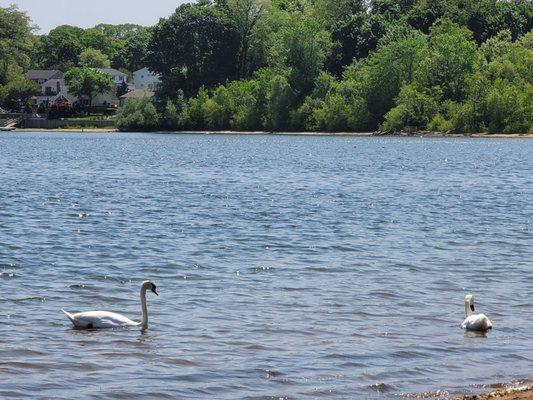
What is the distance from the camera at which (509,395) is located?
48.3 feet

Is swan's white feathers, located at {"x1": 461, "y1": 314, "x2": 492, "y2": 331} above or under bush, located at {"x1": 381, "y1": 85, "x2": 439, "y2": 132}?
under

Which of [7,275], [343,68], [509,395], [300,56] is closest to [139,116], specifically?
[300,56]

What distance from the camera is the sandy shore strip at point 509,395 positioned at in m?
14.4

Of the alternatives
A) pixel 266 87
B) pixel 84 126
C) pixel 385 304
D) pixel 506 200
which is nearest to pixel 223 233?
pixel 385 304

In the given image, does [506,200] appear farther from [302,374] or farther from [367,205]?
[302,374]

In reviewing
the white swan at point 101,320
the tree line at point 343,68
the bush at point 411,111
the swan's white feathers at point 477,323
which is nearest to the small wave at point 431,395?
the swan's white feathers at point 477,323

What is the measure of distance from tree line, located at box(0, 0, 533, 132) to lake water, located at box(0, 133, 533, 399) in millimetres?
84793

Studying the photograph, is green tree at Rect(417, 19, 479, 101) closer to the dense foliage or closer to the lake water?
the dense foliage

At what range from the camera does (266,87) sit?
15750cm

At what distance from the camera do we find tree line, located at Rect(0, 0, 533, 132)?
138 metres

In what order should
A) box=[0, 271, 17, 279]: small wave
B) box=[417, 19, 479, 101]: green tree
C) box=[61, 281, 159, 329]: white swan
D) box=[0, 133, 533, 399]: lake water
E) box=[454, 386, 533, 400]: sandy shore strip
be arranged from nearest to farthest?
box=[454, 386, 533, 400]: sandy shore strip
box=[0, 133, 533, 399]: lake water
box=[61, 281, 159, 329]: white swan
box=[0, 271, 17, 279]: small wave
box=[417, 19, 479, 101]: green tree

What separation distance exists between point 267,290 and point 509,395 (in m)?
10.1

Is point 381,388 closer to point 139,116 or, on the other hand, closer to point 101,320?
point 101,320

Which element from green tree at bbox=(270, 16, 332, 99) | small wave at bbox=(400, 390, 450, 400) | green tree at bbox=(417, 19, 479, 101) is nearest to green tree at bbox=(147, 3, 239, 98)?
green tree at bbox=(270, 16, 332, 99)
